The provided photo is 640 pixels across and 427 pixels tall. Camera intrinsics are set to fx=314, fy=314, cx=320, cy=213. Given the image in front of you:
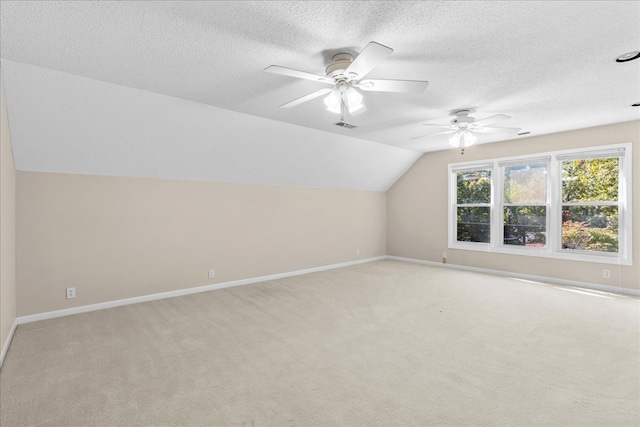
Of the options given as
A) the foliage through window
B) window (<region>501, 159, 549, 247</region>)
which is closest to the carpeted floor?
the foliage through window

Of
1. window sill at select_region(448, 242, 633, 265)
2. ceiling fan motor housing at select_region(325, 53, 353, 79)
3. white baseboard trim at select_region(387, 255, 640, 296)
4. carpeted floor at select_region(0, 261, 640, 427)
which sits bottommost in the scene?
carpeted floor at select_region(0, 261, 640, 427)

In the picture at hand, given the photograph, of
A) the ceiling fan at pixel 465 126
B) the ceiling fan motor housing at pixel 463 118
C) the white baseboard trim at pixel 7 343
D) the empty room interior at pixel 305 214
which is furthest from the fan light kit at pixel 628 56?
the white baseboard trim at pixel 7 343

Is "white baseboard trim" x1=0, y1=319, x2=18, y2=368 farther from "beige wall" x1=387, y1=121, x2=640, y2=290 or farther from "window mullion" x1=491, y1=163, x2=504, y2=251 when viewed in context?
"window mullion" x1=491, y1=163, x2=504, y2=251

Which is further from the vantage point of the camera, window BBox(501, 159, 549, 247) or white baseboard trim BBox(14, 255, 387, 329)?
window BBox(501, 159, 549, 247)

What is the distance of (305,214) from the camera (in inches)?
237

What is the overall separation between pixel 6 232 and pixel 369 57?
138 inches

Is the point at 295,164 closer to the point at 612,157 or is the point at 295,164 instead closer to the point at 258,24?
the point at 258,24

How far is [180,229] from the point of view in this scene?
4512 millimetres

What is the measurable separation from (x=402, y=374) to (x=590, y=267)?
168 inches

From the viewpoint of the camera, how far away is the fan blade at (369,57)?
72.3 inches

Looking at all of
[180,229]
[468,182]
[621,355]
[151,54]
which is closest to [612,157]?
[468,182]

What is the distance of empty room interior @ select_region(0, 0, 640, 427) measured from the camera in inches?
78.5

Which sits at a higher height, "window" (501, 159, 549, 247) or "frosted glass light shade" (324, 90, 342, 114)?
"frosted glass light shade" (324, 90, 342, 114)

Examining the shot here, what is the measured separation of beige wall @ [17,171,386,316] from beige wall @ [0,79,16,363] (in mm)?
209
